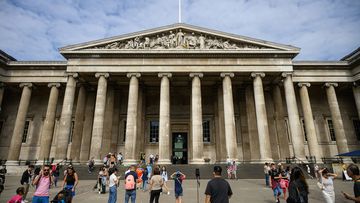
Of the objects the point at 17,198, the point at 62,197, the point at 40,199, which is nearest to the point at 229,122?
the point at 40,199

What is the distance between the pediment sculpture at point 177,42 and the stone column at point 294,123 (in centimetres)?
489

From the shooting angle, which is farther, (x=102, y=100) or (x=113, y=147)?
(x=113, y=147)

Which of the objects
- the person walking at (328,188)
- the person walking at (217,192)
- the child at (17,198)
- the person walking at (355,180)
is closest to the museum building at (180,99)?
the person walking at (328,188)

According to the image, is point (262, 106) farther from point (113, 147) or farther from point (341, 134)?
point (113, 147)

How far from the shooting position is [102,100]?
77.0 feet

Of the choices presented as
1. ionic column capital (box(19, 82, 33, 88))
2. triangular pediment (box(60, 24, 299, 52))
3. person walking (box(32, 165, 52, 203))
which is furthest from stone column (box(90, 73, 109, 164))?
person walking (box(32, 165, 52, 203))

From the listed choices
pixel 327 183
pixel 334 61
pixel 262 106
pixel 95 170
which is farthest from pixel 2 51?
pixel 334 61

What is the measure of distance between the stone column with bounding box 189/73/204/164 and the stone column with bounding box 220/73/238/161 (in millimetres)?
2535

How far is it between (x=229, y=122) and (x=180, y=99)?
9200 millimetres

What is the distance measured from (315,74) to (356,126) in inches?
386

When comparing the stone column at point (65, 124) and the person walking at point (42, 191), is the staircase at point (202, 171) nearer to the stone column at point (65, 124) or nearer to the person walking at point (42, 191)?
the stone column at point (65, 124)

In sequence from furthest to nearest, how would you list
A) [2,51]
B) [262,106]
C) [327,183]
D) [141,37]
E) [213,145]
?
[213,145], [2,51], [141,37], [262,106], [327,183]

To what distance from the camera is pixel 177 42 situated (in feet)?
81.6

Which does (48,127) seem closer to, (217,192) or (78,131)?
(78,131)
